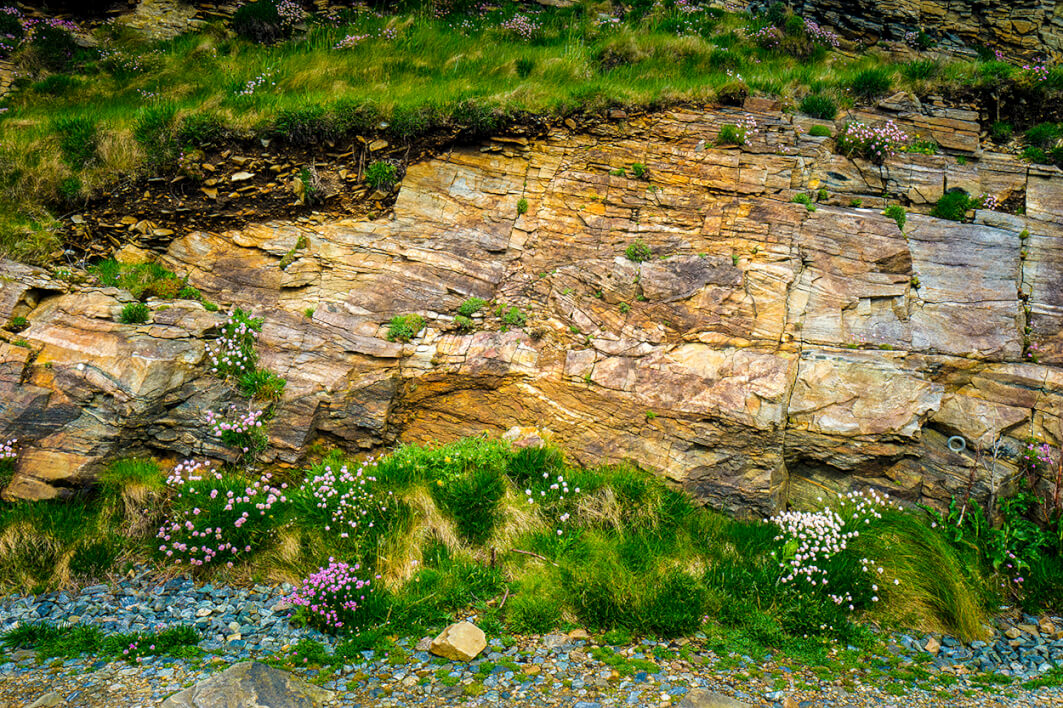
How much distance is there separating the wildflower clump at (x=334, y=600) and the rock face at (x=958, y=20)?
19467 mm

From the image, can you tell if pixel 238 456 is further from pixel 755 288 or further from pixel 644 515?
pixel 755 288

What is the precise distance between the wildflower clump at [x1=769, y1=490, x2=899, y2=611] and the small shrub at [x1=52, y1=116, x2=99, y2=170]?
43.7ft

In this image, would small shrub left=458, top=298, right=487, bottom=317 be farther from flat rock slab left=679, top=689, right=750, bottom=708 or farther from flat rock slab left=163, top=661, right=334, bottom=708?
flat rock slab left=679, top=689, right=750, bottom=708

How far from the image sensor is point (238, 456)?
8.63 m

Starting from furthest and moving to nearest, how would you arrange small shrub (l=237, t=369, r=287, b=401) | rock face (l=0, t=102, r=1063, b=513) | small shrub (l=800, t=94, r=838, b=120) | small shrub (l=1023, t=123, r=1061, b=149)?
small shrub (l=800, t=94, r=838, b=120) → small shrub (l=1023, t=123, r=1061, b=149) → small shrub (l=237, t=369, r=287, b=401) → rock face (l=0, t=102, r=1063, b=513)

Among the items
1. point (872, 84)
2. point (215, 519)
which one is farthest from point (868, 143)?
point (215, 519)

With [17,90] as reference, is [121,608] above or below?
below

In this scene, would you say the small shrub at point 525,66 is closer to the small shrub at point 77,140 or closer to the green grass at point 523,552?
the small shrub at point 77,140

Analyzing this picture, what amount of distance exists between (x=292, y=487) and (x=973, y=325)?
34.9 ft

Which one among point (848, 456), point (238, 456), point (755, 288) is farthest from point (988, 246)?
point (238, 456)

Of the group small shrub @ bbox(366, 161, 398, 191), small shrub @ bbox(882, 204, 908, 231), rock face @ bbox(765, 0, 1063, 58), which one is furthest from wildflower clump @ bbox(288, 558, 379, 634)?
rock face @ bbox(765, 0, 1063, 58)

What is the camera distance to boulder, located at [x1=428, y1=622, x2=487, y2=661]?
5949 mm

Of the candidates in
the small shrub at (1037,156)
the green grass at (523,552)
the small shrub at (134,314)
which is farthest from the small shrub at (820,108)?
the small shrub at (134,314)

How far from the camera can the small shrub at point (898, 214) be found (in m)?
10.4
